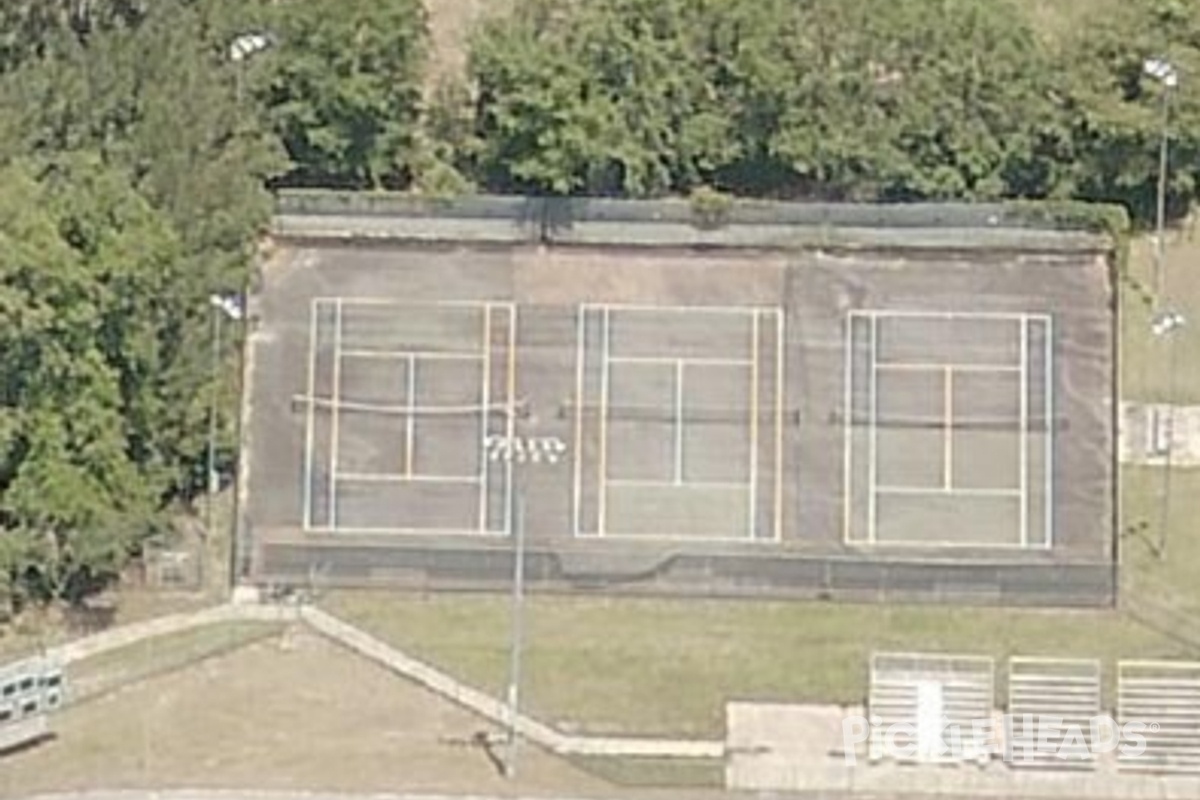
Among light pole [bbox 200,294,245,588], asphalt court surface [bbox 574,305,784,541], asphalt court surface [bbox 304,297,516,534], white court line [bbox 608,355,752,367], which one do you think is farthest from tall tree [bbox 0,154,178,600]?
white court line [bbox 608,355,752,367]

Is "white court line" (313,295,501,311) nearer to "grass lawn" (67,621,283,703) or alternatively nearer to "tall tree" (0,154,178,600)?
"tall tree" (0,154,178,600)

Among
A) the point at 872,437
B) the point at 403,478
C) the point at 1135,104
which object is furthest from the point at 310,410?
the point at 1135,104

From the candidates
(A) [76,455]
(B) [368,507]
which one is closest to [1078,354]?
(B) [368,507]

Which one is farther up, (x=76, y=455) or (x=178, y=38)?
(x=178, y=38)

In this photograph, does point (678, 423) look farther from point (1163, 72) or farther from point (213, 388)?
point (1163, 72)

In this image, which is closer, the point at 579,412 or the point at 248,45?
the point at 579,412

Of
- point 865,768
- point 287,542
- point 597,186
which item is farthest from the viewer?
point 597,186

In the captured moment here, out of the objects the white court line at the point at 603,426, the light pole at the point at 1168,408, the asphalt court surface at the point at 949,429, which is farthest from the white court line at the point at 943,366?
the white court line at the point at 603,426

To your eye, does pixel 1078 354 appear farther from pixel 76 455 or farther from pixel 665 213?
pixel 76 455
